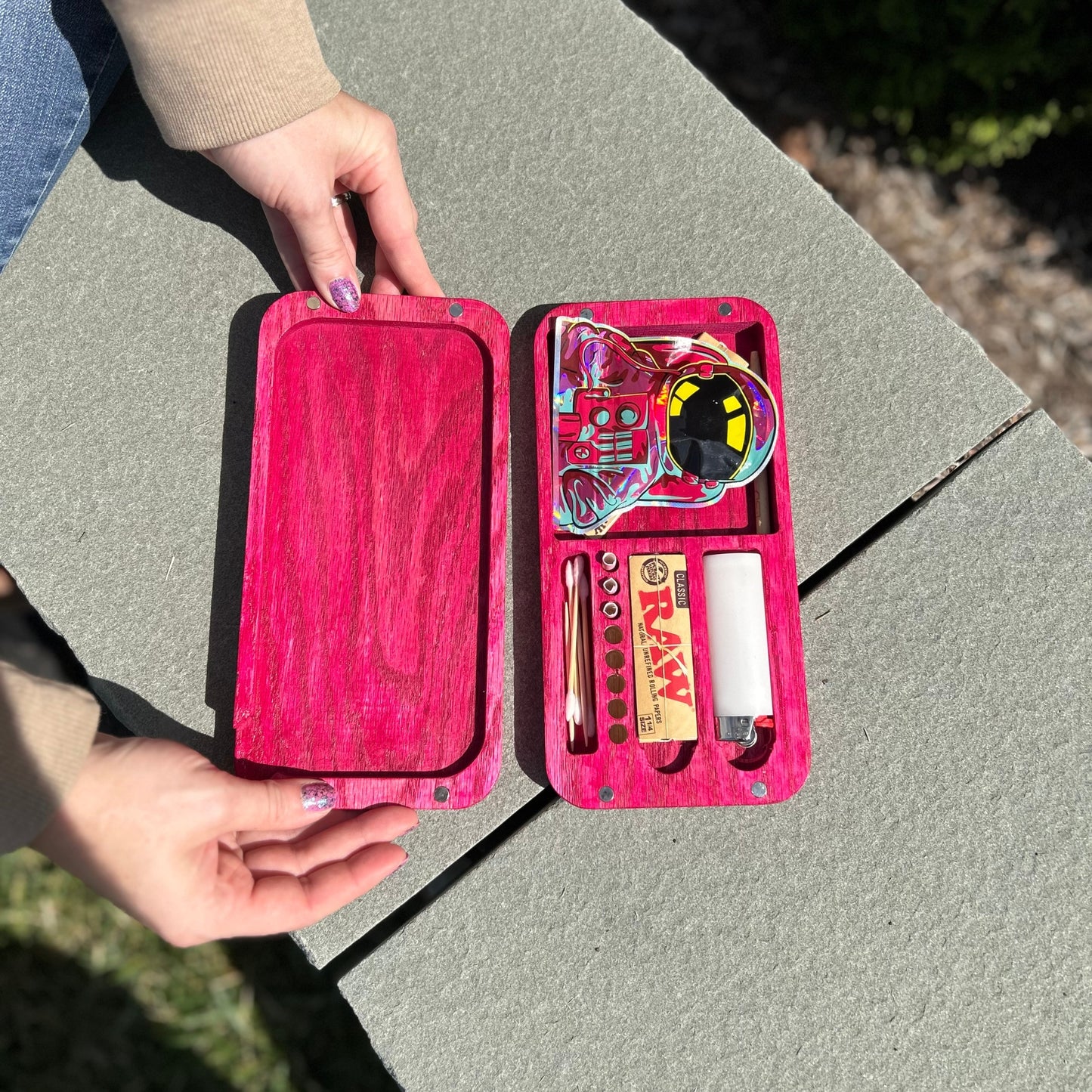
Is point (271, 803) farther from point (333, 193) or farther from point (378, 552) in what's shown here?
point (333, 193)

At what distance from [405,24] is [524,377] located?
1.45 feet

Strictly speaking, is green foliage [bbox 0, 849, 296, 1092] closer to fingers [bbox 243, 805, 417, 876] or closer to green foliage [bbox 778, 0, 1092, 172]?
fingers [bbox 243, 805, 417, 876]

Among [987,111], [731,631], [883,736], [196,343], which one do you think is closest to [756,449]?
[731,631]

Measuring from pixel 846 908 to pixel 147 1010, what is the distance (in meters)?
0.97

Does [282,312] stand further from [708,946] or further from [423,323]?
[708,946]

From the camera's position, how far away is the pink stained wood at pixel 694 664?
853 mm

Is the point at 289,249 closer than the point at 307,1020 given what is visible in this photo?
Yes

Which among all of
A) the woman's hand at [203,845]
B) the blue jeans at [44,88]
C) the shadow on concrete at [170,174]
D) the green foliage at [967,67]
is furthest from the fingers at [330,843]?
the green foliage at [967,67]

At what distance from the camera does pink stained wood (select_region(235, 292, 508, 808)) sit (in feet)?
2.88

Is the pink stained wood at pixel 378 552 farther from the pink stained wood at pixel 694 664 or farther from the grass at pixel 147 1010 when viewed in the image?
the grass at pixel 147 1010

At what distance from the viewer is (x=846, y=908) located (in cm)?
86

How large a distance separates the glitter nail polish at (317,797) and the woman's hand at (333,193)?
1.59 ft

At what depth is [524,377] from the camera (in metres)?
0.94

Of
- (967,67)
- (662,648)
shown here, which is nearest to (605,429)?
(662,648)
